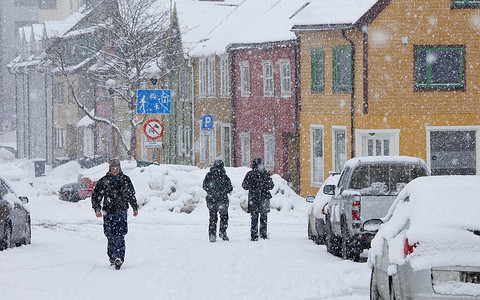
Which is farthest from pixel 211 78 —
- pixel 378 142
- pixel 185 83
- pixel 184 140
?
pixel 378 142

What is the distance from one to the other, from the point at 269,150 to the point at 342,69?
7537mm

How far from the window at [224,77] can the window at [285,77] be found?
20.6 feet

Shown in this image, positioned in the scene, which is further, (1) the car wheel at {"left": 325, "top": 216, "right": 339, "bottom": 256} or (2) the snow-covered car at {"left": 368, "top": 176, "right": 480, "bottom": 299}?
(1) the car wheel at {"left": 325, "top": 216, "right": 339, "bottom": 256}

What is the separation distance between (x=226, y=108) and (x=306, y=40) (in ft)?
32.2

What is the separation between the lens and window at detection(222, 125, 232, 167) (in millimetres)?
42450

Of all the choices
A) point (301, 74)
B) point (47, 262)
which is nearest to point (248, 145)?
point (301, 74)

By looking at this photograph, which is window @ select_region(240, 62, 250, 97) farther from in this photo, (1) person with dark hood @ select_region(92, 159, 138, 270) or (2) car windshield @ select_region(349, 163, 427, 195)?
(1) person with dark hood @ select_region(92, 159, 138, 270)

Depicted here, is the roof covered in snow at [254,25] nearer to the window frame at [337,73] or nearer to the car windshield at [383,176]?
the window frame at [337,73]

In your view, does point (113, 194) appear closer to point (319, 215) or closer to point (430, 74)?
point (319, 215)

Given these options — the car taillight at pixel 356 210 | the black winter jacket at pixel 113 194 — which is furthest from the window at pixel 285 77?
the black winter jacket at pixel 113 194

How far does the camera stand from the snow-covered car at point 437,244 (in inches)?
303

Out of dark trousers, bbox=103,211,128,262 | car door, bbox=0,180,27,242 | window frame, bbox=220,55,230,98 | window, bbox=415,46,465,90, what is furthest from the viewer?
window frame, bbox=220,55,230,98

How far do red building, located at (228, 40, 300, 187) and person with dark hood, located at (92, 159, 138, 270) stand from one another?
20537 mm

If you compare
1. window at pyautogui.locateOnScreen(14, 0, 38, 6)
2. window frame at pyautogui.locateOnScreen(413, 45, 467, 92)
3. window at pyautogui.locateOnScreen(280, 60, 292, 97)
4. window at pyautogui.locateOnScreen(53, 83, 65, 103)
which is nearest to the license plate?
window frame at pyautogui.locateOnScreen(413, 45, 467, 92)
